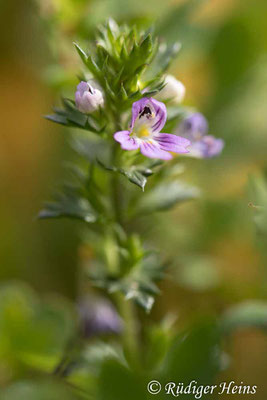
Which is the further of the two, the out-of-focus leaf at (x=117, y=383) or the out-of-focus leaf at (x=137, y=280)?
the out-of-focus leaf at (x=137, y=280)

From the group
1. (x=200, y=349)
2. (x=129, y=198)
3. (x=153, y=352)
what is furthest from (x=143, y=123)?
(x=153, y=352)

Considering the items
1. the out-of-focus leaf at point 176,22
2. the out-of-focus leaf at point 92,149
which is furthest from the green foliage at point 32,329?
the out-of-focus leaf at point 176,22

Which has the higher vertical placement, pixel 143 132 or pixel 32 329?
pixel 143 132

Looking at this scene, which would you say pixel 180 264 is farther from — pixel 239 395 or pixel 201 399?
pixel 201 399

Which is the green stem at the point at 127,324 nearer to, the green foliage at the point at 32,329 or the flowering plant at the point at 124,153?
the flowering plant at the point at 124,153

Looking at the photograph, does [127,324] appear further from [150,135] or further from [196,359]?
[150,135]

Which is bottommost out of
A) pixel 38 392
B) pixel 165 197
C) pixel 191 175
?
pixel 38 392

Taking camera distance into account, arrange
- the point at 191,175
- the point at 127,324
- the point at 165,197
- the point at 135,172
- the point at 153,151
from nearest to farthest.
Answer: the point at 153,151 → the point at 135,172 → the point at 165,197 → the point at 127,324 → the point at 191,175

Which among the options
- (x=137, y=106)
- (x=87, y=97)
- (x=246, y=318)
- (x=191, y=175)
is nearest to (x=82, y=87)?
(x=87, y=97)
